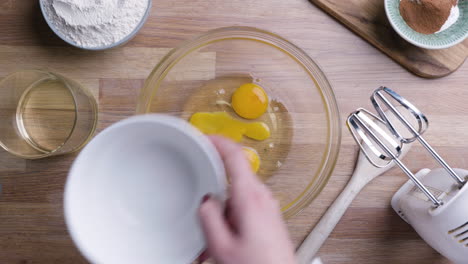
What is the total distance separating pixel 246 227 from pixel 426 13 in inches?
26.3

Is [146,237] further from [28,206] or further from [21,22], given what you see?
[21,22]

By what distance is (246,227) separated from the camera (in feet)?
1.87

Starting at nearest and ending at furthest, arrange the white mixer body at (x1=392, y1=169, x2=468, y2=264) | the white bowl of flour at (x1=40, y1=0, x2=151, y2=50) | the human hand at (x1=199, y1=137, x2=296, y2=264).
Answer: the human hand at (x1=199, y1=137, x2=296, y2=264) → the white mixer body at (x1=392, y1=169, x2=468, y2=264) → the white bowl of flour at (x1=40, y1=0, x2=151, y2=50)

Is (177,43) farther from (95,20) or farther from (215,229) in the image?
(215,229)

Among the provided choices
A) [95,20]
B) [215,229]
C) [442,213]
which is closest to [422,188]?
[442,213]

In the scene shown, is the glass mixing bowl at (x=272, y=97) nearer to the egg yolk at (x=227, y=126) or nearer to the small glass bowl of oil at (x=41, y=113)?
the egg yolk at (x=227, y=126)

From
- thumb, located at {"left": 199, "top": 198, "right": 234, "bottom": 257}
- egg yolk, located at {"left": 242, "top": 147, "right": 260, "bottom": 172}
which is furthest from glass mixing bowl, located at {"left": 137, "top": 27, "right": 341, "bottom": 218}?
thumb, located at {"left": 199, "top": 198, "right": 234, "bottom": 257}

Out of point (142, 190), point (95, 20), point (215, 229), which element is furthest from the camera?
point (95, 20)

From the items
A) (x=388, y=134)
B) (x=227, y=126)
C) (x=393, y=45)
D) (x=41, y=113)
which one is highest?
(x=393, y=45)

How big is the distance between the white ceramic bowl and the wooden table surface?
0.24 m

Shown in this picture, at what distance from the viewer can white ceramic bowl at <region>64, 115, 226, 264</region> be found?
649 millimetres

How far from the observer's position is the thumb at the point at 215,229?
561 millimetres

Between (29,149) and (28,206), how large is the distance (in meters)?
0.14

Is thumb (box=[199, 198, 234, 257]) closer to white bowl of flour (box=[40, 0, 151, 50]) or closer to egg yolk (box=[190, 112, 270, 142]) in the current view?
egg yolk (box=[190, 112, 270, 142])
